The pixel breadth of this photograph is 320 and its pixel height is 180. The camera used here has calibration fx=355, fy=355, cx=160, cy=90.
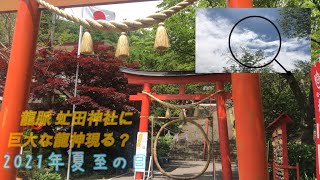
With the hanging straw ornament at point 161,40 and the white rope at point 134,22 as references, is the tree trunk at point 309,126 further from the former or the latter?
the white rope at point 134,22

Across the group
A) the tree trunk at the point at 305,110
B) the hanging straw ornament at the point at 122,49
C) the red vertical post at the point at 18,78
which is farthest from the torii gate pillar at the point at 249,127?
the tree trunk at the point at 305,110

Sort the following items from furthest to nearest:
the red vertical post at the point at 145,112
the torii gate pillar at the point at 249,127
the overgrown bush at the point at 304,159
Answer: the red vertical post at the point at 145,112 → the overgrown bush at the point at 304,159 → the torii gate pillar at the point at 249,127

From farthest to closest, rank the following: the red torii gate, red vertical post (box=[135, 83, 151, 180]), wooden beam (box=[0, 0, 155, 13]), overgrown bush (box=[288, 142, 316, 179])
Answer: red vertical post (box=[135, 83, 151, 180]), the red torii gate, overgrown bush (box=[288, 142, 316, 179]), wooden beam (box=[0, 0, 155, 13])

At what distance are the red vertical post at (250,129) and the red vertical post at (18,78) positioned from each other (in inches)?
82.8

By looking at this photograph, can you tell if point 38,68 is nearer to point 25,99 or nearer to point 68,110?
point 68,110

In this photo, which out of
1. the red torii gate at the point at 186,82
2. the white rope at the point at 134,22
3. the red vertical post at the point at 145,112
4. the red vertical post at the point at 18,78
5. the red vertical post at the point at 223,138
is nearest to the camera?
the white rope at the point at 134,22

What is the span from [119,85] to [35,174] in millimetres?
4819

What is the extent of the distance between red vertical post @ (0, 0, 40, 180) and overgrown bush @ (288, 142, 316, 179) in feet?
23.6

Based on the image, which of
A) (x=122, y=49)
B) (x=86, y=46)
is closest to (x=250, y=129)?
(x=122, y=49)

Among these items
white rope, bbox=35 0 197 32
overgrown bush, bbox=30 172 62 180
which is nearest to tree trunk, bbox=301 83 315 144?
overgrown bush, bbox=30 172 62 180

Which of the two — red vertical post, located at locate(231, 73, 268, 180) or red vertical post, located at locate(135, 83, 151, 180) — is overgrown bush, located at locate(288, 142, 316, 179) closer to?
red vertical post, located at locate(135, 83, 151, 180)

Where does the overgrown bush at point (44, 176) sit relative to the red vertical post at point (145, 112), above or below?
below

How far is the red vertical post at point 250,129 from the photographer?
10.5ft

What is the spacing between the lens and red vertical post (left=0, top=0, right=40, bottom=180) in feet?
11.7
